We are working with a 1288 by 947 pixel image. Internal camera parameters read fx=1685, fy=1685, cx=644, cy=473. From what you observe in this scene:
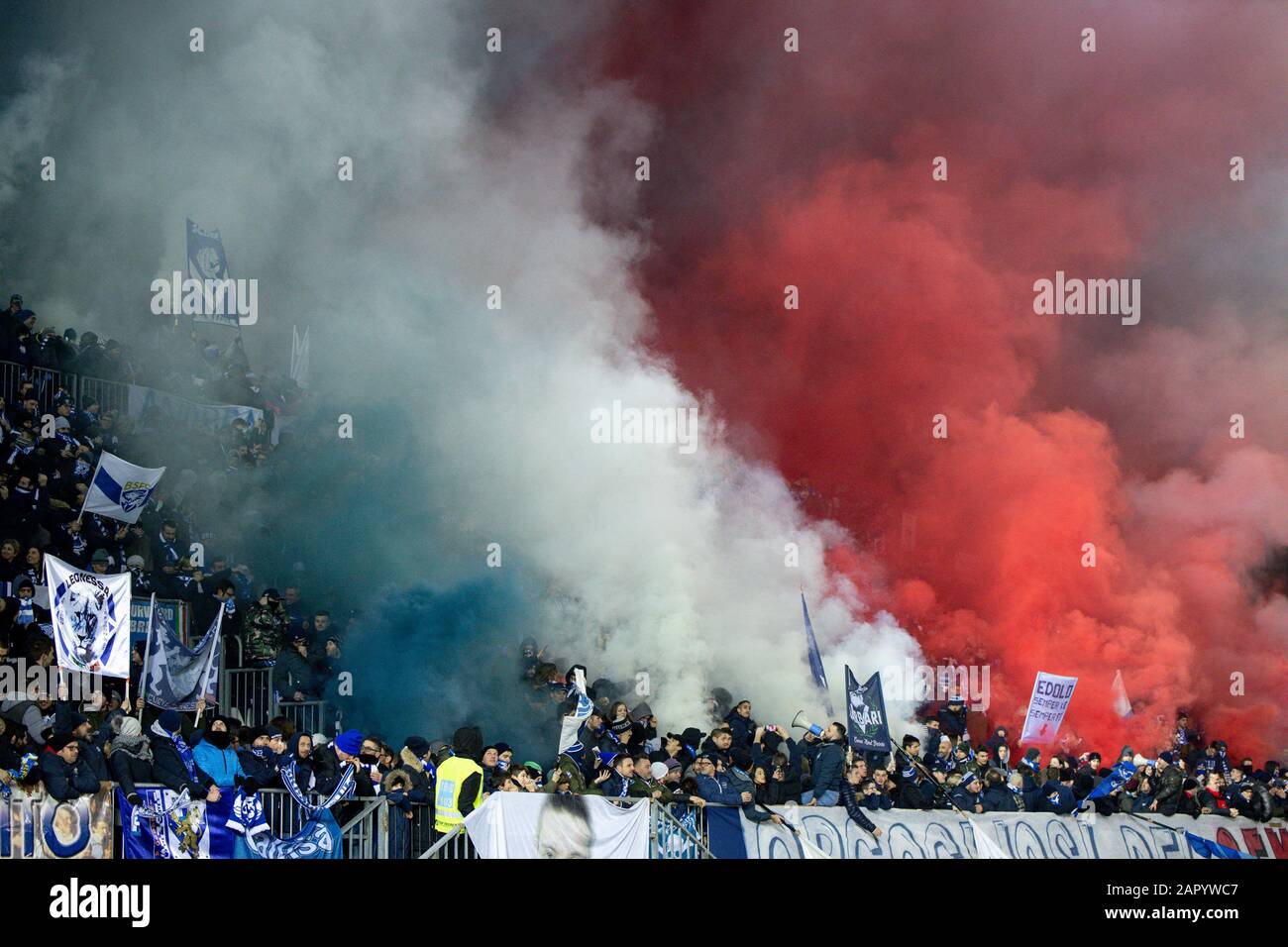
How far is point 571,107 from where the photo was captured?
79.5 ft

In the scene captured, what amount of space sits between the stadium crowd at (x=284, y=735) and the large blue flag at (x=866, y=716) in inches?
9.1

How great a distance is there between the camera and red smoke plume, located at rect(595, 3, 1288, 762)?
962 inches

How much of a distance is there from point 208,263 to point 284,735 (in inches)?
360

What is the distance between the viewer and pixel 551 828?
13.0 metres

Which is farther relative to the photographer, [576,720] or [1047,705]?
[1047,705]

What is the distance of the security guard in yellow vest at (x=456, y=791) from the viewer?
1308 centimetres

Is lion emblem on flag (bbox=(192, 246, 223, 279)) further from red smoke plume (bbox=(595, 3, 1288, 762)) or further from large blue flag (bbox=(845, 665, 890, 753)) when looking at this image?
large blue flag (bbox=(845, 665, 890, 753))

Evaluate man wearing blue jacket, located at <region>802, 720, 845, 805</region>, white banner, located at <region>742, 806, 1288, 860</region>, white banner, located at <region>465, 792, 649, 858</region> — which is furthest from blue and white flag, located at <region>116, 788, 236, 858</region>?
man wearing blue jacket, located at <region>802, 720, 845, 805</region>

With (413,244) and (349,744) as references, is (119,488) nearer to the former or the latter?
(349,744)

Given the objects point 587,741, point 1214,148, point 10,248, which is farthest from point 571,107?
point 587,741

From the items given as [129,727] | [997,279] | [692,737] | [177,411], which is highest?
[997,279]

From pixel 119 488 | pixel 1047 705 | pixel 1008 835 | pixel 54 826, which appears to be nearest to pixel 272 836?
pixel 54 826
